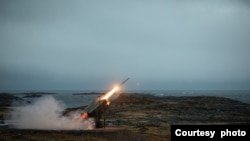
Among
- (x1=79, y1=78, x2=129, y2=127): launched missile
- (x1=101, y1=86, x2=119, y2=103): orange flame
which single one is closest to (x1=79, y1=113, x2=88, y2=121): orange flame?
(x1=79, y1=78, x2=129, y2=127): launched missile

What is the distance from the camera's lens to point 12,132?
31094 millimetres

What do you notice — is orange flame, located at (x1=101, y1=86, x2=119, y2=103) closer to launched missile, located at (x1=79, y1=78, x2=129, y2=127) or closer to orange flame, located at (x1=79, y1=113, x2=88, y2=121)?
launched missile, located at (x1=79, y1=78, x2=129, y2=127)

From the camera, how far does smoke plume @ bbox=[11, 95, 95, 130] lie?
35594 millimetres

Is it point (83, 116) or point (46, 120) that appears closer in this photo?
point (83, 116)

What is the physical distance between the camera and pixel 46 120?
120ft

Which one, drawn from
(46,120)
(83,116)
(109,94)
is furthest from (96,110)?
(46,120)

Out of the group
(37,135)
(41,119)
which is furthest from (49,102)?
(37,135)

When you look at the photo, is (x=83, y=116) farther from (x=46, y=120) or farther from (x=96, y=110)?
(x=46, y=120)

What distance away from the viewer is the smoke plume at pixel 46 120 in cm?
3559

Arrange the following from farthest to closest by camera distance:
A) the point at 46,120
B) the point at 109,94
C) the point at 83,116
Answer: the point at 109,94
the point at 46,120
the point at 83,116

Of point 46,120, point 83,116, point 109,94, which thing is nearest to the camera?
point 83,116

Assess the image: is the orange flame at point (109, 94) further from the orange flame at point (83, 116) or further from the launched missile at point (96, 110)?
the orange flame at point (83, 116)

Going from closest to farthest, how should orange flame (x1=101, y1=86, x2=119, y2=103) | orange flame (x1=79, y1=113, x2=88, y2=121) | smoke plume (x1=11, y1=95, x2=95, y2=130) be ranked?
orange flame (x1=79, y1=113, x2=88, y2=121) < smoke plume (x1=11, y1=95, x2=95, y2=130) < orange flame (x1=101, y1=86, x2=119, y2=103)

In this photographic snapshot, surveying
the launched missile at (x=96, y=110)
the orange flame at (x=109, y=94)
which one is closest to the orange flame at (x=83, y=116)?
the launched missile at (x=96, y=110)
